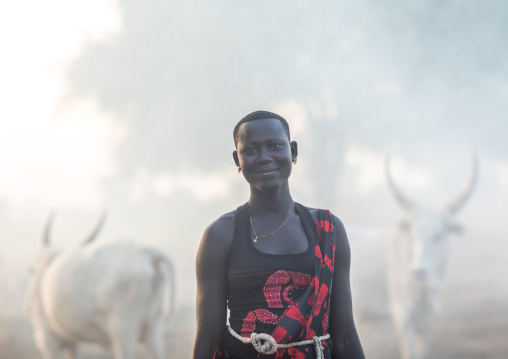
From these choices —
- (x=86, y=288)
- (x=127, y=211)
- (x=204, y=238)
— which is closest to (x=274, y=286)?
(x=204, y=238)

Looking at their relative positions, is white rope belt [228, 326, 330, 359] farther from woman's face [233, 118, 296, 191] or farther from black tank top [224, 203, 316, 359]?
woman's face [233, 118, 296, 191]

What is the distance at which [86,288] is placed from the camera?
395 cm

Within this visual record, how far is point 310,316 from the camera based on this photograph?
3.83 feet

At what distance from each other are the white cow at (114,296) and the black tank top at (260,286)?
277cm

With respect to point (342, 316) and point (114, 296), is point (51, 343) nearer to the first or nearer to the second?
point (114, 296)

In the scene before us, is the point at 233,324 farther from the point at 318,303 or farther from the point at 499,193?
the point at 499,193

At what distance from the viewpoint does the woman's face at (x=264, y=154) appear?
1264mm

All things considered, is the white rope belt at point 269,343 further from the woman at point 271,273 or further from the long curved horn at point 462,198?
the long curved horn at point 462,198

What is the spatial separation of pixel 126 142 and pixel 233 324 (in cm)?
526

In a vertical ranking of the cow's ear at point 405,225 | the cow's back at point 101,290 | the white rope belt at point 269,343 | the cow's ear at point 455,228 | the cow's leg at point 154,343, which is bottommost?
the cow's leg at point 154,343

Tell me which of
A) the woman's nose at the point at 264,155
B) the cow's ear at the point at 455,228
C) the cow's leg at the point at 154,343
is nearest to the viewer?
the woman's nose at the point at 264,155

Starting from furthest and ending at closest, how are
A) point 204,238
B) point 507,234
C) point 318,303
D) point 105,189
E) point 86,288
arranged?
Answer: point 105,189 → point 507,234 → point 86,288 → point 204,238 → point 318,303

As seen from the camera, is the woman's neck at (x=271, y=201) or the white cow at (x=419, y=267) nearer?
the woman's neck at (x=271, y=201)

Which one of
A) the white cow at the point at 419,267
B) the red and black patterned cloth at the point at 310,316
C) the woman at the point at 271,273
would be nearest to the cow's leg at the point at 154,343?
the white cow at the point at 419,267
